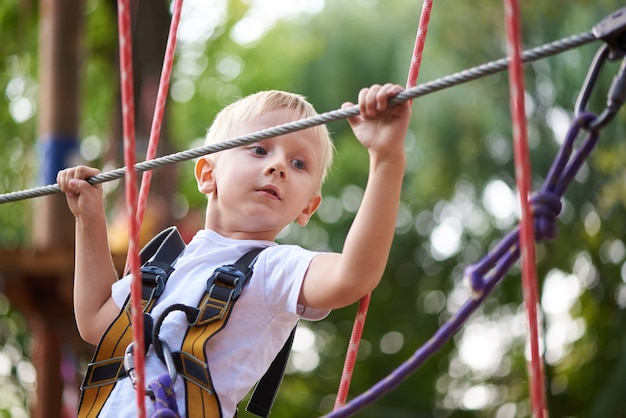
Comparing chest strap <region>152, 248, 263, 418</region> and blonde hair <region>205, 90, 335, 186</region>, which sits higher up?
blonde hair <region>205, 90, 335, 186</region>

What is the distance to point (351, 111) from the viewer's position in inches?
46.3

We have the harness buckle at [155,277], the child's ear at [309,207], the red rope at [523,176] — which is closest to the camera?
the red rope at [523,176]

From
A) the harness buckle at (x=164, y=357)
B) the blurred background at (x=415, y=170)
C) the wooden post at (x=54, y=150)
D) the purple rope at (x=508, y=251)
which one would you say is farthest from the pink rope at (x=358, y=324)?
the blurred background at (x=415, y=170)

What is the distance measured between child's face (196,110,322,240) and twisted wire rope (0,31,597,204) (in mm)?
111

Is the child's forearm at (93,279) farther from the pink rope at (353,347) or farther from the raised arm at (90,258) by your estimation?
the pink rope at (353,347)

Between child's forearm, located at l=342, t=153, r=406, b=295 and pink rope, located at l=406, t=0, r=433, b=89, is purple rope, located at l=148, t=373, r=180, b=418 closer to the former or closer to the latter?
child's forearm, located at l=342, t=153, r=406, b=295

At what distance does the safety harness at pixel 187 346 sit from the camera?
1296 millimetres

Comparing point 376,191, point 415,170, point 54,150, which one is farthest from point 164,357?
point 415,170

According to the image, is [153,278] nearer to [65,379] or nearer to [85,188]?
[85,188]

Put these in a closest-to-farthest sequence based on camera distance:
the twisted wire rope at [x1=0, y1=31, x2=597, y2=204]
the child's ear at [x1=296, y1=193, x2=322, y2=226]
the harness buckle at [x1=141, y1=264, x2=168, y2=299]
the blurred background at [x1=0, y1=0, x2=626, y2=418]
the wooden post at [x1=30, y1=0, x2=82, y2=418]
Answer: the twisted wire rope at [x1=0, y1=31, x2=597, y2=204] → the harness buckle at [x1=141, y1=264, x2=168, y2=299] → the child's ear at [x1=296, y1=193, x2=322, y2=226] → the wooden post at [x1=30, y1=0, x2=82, y2=418] → the blurred background at [x1=0, y1=0, x2=626, y2=418]

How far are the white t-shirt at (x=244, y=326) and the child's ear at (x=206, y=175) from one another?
6.6 inches

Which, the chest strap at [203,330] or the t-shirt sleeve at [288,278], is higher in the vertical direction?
the t-shirt sleeve at [288,278]

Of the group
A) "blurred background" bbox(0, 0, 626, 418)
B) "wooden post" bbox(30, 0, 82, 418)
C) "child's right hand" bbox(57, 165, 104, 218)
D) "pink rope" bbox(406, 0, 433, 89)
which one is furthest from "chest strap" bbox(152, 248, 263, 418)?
"blurred background" bbox(0, 0, 626, 418)

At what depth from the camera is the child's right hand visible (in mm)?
1466
